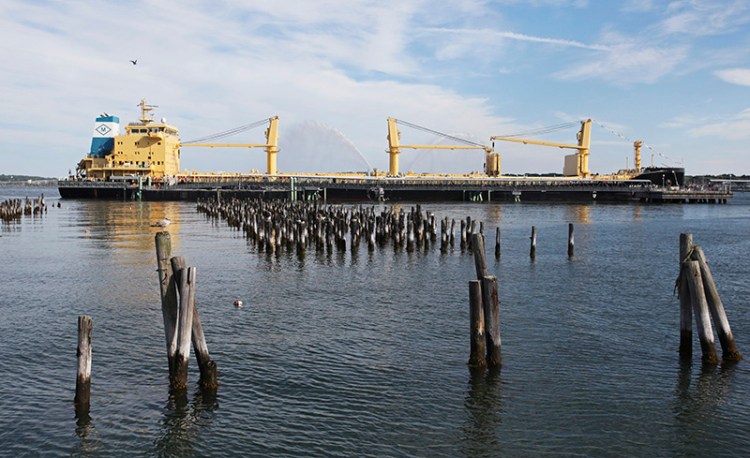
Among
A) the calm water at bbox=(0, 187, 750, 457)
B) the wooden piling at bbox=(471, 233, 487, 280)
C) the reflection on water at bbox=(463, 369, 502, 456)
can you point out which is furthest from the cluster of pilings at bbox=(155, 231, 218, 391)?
the wooden piling at bbox=(471, 233, 487, 280)

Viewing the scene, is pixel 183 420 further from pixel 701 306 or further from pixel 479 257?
pixel 701 306

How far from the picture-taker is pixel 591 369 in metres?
14.3

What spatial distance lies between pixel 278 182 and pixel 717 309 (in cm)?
9547

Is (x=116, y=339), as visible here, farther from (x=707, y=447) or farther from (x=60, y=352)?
(x=707, y=447)

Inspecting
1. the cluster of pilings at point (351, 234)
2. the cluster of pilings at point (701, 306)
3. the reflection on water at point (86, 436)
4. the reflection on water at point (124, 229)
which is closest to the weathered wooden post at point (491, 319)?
the cluster of pilings at point (701, 306)

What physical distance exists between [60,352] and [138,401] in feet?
13.0

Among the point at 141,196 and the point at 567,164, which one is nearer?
the point at 141,196

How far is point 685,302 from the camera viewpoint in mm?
14477

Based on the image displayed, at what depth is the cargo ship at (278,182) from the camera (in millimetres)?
98125

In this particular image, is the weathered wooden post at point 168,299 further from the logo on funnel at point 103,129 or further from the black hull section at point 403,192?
the logo on funnel at point 103,129

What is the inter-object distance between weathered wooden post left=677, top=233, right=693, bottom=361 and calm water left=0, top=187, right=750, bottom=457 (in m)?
0.40

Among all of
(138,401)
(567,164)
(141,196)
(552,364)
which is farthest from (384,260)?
(567,164)

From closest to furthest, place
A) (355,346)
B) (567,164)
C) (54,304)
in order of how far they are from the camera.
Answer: (355,346)
(54,304)
(567,164)

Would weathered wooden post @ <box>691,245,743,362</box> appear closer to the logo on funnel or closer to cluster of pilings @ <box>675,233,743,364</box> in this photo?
cluster of pilings @ <box>675,233,743,364</box>
